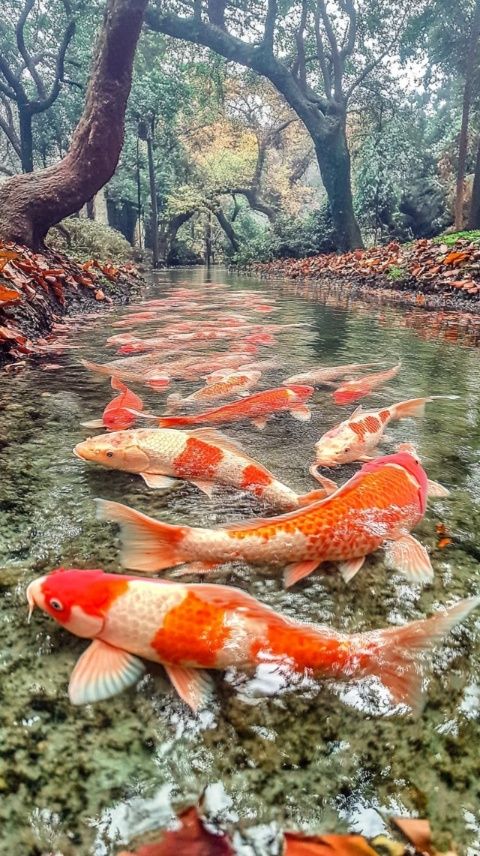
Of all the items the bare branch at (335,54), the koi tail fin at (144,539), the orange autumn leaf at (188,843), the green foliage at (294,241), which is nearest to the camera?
the orange autumn leaf at (188,843)

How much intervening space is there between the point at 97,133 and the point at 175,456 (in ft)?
30.1

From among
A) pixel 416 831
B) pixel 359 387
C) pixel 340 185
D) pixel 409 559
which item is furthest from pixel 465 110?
pixel 416 831

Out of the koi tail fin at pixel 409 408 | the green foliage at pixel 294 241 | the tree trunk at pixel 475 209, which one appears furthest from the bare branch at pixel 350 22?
the koi tail fin at pixel 409 408

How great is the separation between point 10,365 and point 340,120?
67.4 ft

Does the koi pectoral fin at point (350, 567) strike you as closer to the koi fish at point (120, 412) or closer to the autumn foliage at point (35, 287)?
the koi fish at point (120, 412)

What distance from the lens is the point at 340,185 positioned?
20.6m

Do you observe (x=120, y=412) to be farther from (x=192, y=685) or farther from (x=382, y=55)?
(x=382, y=55)

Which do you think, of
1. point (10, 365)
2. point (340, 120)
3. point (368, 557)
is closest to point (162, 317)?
point (10, 365)

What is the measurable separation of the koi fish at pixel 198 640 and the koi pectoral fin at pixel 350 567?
0.28 m

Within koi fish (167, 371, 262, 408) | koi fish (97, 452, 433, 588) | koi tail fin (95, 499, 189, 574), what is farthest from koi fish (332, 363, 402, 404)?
koi tail fin (95, 499, 189, 574)

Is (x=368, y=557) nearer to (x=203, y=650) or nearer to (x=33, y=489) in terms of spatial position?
(x=203, y=650)

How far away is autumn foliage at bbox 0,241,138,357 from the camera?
4.16m

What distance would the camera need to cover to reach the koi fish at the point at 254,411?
2.52m

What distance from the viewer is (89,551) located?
1.43 meters
